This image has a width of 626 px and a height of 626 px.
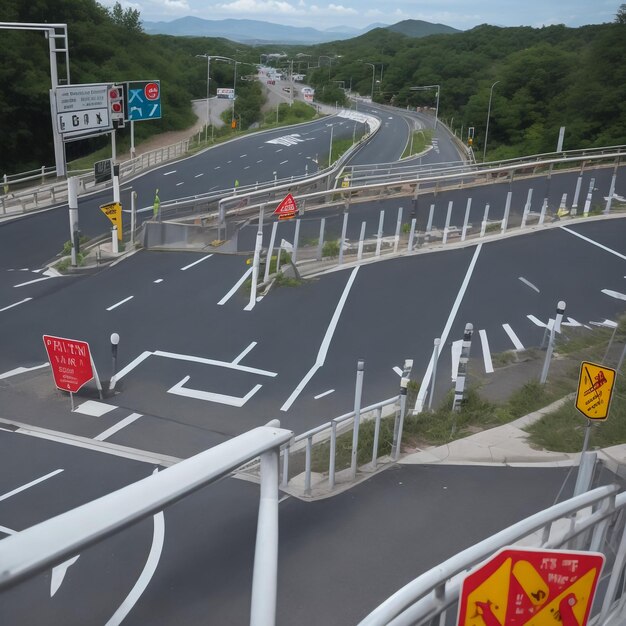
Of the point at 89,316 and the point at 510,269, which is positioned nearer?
the point at 89,316

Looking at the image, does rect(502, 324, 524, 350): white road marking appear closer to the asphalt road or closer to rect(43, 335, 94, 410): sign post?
the asphalt road

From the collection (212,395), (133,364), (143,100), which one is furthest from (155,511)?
(143,100)

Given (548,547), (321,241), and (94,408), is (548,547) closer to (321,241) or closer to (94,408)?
(94,408)

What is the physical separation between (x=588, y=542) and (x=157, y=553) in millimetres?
2911

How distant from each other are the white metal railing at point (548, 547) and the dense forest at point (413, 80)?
58544 mm

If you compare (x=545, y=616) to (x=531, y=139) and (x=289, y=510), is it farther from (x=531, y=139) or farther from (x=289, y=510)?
(x=531, y=139)

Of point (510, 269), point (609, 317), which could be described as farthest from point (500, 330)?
point (510, 269)

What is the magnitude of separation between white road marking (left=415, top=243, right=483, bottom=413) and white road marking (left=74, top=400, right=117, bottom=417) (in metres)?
5.34

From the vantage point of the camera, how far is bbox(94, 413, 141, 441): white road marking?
1166 cm

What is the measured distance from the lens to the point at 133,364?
585 inches

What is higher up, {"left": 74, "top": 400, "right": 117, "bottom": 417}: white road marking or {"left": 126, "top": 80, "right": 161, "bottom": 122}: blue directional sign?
{"left": 126, "top": 80, "right": 161, "bottom": 122}: blue directional sign

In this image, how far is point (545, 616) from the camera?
293 centimetres

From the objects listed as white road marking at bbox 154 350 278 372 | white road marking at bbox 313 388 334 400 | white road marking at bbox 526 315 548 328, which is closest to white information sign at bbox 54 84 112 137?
white road marking at bbox 154 350 278 372

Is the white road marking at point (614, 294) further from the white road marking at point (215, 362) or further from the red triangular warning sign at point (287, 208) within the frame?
the white road marking at point (215, 362)
